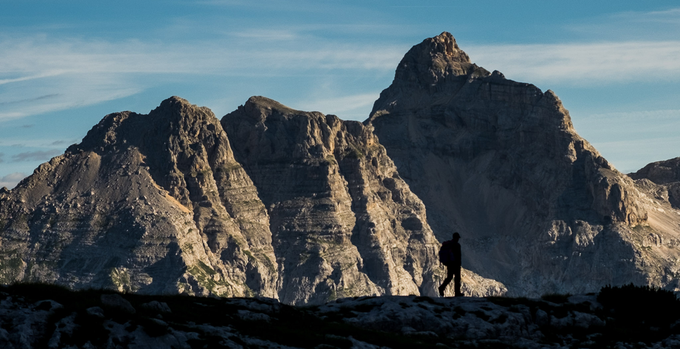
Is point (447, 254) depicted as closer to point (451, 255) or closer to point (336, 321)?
point (451, 255)

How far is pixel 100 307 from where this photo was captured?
4144 cm

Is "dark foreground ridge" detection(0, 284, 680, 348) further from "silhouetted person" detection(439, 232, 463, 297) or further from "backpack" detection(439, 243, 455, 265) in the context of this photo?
"backpack" detection(439, 243, 455, 265)

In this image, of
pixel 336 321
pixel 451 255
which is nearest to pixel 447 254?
pixel 451 255

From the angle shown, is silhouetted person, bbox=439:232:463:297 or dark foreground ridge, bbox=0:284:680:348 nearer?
dark foreground ridge, bbox=0:284:680:348

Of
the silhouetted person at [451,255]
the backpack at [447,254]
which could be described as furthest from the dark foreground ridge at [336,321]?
the backpack at [447,254]

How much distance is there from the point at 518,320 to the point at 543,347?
5388 millimetres

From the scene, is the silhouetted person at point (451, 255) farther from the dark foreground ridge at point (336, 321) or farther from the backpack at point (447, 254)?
the dark foreground ridge at point (336, 321)

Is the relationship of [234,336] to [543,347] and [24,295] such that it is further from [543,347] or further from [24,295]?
[543,347]

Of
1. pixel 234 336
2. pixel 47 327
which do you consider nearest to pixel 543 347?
pixel 234 336

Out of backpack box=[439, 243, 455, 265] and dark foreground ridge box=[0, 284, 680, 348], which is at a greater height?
backpack box=[439, 243, 455, 265]

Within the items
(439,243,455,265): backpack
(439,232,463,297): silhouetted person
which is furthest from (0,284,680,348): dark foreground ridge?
(439,243,455,265): backpack

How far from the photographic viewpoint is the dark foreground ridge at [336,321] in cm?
3966

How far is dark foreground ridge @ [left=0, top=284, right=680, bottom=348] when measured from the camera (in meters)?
39.7

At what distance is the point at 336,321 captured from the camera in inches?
2127
